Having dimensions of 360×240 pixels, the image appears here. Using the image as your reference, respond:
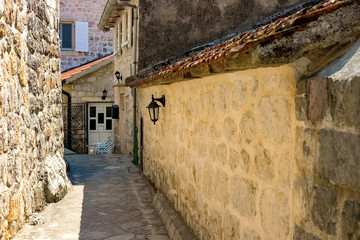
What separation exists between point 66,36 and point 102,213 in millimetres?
14421

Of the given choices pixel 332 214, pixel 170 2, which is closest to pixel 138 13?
pixel 170 2

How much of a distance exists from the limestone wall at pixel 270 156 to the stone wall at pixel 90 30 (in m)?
15.3

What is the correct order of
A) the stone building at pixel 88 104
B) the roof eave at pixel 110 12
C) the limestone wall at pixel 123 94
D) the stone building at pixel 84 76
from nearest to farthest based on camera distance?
the limestone wall at pixel 123 94 → the roof eave at pixel 110 12 → the stone building at pixel 88 104 → the stone building at pixel 84 76

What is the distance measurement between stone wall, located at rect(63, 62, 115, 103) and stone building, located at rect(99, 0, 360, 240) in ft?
40.0

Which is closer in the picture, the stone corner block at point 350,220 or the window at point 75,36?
the stone corner block at point 350,220

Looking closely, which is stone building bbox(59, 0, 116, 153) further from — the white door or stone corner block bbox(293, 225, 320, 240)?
stone corner block bbox(293, 225, 320, 240)

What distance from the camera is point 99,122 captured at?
711 inches

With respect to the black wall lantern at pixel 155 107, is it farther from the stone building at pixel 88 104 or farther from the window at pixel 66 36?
the window at pixel 66 36

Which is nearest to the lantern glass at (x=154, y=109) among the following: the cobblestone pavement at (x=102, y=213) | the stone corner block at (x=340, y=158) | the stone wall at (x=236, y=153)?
the stone wall at (x=236, y=153)

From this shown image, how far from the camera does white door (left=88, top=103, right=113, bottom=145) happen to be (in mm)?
17828

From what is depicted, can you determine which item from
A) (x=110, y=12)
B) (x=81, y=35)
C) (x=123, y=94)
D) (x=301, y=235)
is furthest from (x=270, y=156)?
(x=81, y=35)

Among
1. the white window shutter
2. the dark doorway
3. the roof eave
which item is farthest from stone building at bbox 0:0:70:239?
the white window shutter

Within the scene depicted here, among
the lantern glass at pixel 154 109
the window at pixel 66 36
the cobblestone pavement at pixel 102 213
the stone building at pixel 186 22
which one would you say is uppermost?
the window at pixel 66 36

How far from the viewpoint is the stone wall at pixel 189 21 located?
919 cm
